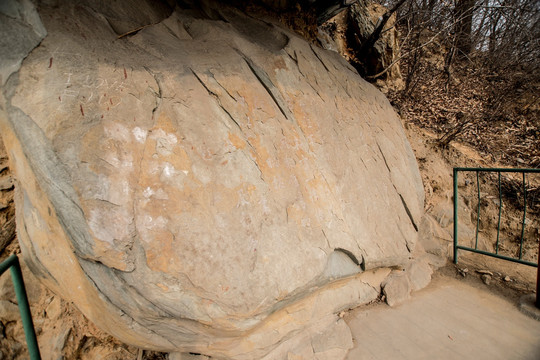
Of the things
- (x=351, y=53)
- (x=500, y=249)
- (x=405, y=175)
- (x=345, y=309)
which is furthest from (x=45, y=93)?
(x=351, y=53)

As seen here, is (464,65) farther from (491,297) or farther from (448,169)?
(491,297)

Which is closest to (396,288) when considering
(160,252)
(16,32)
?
(160,252)

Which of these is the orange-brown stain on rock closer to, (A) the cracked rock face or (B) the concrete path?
(A) the cracked rock face

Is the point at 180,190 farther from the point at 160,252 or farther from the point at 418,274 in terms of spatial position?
the point at 418,274

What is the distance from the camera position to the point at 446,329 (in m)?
2.38

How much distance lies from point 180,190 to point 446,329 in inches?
99.2

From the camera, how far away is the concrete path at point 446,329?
217 centimetres

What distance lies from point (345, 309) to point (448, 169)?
10.7 feet

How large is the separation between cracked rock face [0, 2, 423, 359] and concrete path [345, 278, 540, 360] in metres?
0.28

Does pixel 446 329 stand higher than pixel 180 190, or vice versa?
pixel 180 190

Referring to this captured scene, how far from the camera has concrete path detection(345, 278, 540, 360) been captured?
2168 millimetres

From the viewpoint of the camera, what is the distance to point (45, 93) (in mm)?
1502

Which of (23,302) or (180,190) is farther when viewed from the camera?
(180,190)

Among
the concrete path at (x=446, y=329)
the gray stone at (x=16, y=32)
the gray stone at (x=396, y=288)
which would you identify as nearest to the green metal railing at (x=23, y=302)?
the gray stone at (x=16, y=32)
